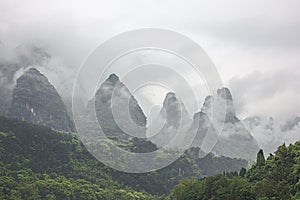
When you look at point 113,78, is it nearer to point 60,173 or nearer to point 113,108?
point 113,108

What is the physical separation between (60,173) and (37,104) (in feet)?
259

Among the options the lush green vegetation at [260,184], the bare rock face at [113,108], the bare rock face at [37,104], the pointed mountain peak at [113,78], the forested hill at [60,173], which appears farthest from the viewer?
the pointed mountain peak at [113,78]

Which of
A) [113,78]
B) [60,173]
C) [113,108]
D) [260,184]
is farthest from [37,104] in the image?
[260,184]

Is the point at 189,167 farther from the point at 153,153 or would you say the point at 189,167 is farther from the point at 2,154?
the point at 2,154

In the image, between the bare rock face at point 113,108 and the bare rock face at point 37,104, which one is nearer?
the bare rock face at point 113,108

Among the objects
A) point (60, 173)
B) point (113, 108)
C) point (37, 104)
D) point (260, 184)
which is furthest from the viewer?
point (37, 104)

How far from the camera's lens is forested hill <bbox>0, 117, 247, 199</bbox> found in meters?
76.2

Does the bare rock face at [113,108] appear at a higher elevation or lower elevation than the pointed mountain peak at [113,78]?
lower

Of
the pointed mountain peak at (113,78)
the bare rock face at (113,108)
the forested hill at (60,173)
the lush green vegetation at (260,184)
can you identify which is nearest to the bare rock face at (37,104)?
the bare rock face at (113,108)

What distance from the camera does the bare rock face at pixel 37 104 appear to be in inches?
6230

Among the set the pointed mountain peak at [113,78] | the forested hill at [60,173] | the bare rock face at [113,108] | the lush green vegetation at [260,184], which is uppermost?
the pointed mountain peak at [113,78]

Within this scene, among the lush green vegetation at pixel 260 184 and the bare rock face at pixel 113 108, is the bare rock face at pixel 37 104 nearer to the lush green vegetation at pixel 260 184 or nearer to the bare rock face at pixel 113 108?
the bare rock face at pixel 113 108

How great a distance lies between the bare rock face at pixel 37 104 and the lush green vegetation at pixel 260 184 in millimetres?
116438

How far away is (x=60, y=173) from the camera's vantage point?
9000cm
